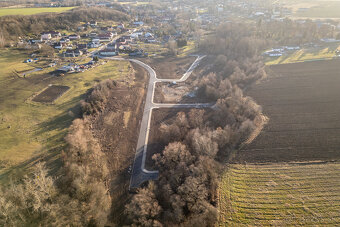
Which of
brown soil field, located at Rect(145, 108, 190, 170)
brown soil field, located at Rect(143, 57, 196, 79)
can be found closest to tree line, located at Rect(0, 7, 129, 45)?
brown soil field, located at Rect(143, 57, 196, 79)

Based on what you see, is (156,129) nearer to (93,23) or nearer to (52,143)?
(52,143)

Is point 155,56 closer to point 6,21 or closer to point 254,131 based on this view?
point 254,131

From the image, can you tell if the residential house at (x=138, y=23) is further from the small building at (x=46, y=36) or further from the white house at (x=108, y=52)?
the white house at (x=108, y=52)

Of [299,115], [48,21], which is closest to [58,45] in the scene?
[48,21]

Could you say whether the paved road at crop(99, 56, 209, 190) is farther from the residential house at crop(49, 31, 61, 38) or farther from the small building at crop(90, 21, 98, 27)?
the small building at crop(90, 21, 98, 27)

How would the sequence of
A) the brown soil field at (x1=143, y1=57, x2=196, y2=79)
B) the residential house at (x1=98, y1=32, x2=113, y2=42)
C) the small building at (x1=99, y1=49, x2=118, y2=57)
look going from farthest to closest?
1. the residential house at (x1=98, y1=32, x2=113, y2=42)
2. the small building at (x1=99, y1=49, x2=118, y2=57)
3. the brown soil field at (x1=143, y1=57, x2=196, y2=79)
